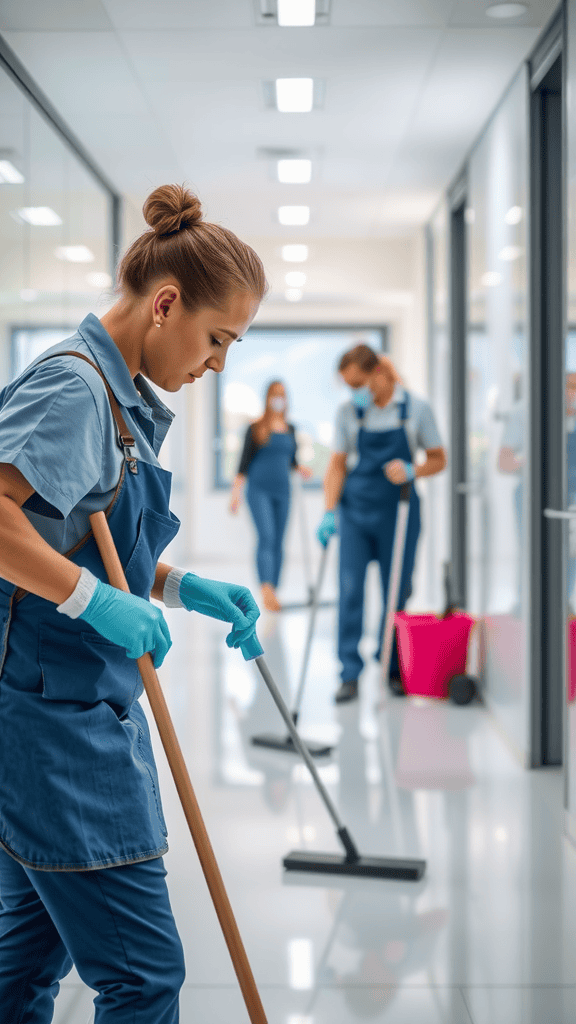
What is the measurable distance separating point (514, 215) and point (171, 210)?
2.47 metres

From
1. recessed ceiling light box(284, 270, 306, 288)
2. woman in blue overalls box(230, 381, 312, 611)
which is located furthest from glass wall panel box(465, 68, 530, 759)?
recessed ceiling light box(284, 270, 306, 288)

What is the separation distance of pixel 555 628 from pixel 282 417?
3.34m

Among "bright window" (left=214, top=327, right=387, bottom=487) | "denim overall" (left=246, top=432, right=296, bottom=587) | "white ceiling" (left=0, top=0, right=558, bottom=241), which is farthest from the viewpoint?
"bright window" (left=214, top=327, right=387, bottom=487)

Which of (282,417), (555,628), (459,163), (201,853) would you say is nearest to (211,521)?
(282,417)

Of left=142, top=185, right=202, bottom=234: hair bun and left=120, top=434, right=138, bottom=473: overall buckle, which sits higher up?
left=142, top=185, right=202, bottom=234: hair bun

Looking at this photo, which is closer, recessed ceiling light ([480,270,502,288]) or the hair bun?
the hair bun

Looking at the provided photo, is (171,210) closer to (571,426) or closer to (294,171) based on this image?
(571,426)

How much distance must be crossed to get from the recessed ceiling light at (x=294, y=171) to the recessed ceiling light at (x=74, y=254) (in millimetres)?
Answer: 1037

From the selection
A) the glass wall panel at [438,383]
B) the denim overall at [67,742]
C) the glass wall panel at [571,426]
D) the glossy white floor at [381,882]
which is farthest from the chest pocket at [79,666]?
the glass wall panel at [438,383]

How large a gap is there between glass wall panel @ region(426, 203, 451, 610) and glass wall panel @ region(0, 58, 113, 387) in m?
1.85

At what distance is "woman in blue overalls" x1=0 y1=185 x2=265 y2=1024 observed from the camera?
40.3 inches

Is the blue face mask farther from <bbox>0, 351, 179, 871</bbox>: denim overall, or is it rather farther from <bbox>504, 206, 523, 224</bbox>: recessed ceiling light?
<bbox>0, 351, 179, 871</bbox>: denim overall

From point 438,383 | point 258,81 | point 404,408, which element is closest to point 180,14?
point 258,81

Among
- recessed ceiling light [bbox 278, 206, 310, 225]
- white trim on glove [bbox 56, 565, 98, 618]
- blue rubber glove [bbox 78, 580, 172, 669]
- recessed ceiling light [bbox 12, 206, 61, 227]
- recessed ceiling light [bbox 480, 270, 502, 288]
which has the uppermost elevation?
recessed ceiling light [bbox 278, 206, 310, 225]
